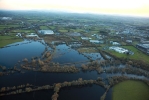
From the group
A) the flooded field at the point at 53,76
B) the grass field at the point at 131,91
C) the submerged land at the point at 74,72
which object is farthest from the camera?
the submerged land at the point at 74,72

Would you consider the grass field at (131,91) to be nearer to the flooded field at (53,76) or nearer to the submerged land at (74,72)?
the submerged land at (74,72)

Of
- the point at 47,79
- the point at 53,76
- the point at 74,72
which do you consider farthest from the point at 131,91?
the point at 47,79

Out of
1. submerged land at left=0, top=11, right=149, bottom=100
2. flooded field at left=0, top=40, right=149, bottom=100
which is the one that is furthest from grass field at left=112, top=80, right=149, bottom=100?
flooded field at left=0, top=40, right=149, bottom=100

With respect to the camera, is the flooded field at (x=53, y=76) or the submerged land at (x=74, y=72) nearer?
the flooded field at (x=53, y=76)

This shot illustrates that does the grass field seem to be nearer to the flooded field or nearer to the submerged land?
the submerged land

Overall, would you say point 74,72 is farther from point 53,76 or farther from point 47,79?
point 47,79

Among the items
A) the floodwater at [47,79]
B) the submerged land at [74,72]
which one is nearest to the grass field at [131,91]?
the submerged land at [74,72]

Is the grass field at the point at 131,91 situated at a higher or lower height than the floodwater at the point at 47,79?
lower

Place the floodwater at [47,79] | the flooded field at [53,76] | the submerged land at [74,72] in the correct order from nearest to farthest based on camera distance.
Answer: the floodwater at [47,79]
the flooded field at [53,76]
the submerged land at [74,72]
